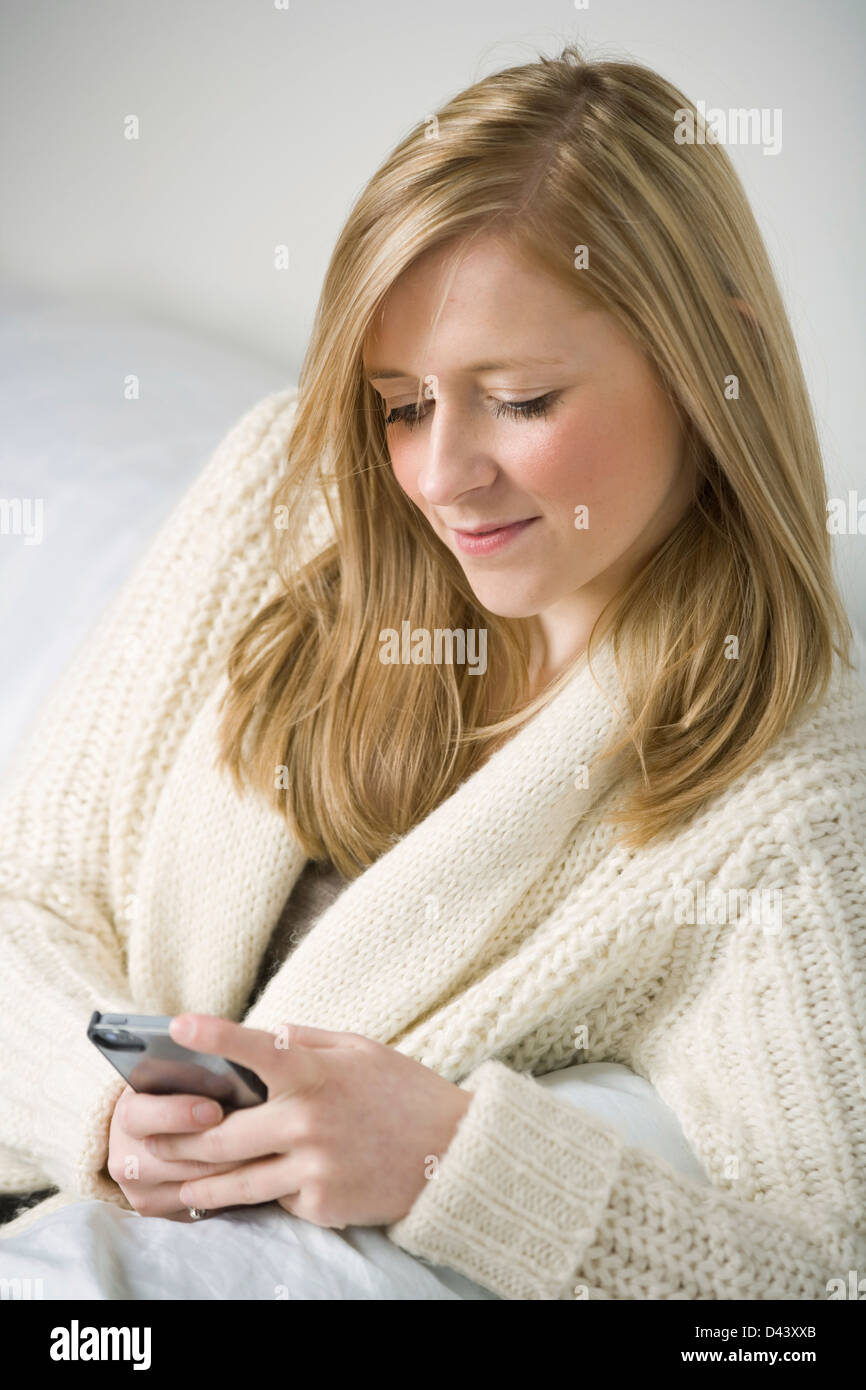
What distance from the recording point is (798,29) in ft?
3.75

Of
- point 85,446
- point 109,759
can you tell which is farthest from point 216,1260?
point 85,446

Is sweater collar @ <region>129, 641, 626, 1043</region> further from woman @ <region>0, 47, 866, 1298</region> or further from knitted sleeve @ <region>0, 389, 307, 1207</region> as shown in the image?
knitted sleeve @ <region>0, 389, 307, 1207</region>

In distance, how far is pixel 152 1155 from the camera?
754 mm

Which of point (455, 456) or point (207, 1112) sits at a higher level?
point (455, 456)

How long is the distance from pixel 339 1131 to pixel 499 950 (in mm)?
219

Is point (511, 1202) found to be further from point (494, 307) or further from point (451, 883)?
point (494, 307)

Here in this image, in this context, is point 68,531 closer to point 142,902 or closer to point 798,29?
point 142,902

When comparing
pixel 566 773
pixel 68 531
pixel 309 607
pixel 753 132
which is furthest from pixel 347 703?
pixel 753 132

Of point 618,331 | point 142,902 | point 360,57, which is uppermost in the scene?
point 360,57

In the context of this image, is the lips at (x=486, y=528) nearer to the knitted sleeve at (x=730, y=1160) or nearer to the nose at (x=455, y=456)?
the nose at (x=455, y=456)

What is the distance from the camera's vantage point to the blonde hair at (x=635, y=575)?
29.8 inches

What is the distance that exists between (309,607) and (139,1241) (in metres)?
0.50

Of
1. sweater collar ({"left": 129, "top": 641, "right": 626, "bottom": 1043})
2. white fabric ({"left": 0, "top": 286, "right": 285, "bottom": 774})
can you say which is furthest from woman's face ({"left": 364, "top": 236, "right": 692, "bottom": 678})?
white fabric ({"left": 0, "top": 286, "right": 285, "bottom": 774})

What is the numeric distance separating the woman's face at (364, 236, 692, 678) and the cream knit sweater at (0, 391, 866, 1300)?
0.12 m
